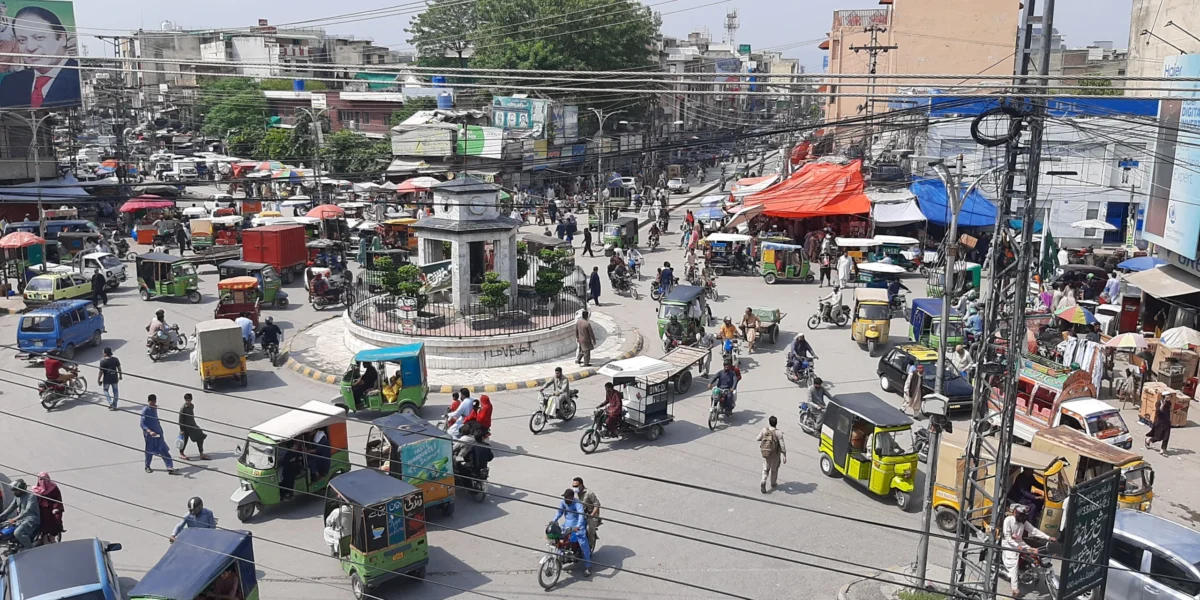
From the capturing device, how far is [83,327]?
68.2 ft

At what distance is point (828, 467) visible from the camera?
46.3 feet

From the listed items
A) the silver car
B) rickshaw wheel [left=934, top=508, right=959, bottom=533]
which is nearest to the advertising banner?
rickshaw wheel [left=934, top=508, right=959, bottom=533]

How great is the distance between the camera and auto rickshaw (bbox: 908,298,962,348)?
2048cm

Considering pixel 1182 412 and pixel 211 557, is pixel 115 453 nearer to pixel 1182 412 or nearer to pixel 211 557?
pixel 211 557

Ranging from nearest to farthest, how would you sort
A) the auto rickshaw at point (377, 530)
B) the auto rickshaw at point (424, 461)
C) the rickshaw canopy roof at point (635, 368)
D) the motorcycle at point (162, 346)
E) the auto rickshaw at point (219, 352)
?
the auto rickshaw at point (377, 530) → the auto rickshaw at point (424, 461) → the rickshaw canopy roof at point (635, 368) → the auto rickshaw at point (219, 352) → the motorcycle at point (162, 346)

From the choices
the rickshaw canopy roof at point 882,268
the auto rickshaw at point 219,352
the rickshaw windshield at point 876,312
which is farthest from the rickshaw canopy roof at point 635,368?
the rickshaw canopy roof at point 882,268

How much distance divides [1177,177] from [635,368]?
44.5 ft

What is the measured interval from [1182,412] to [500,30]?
5847 centimetres

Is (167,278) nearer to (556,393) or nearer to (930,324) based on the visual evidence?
(556,393)

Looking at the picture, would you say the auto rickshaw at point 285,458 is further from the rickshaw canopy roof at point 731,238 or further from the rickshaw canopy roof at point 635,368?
the rickshaw canopy roof at point 731,238

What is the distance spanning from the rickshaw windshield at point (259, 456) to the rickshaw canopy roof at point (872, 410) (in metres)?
8.20

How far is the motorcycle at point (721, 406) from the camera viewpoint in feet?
52.7

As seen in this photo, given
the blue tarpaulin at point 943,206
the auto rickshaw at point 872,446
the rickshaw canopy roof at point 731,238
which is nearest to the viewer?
the auto rickshaw at point 872,446

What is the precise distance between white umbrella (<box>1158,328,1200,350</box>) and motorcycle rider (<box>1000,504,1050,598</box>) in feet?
30.7
